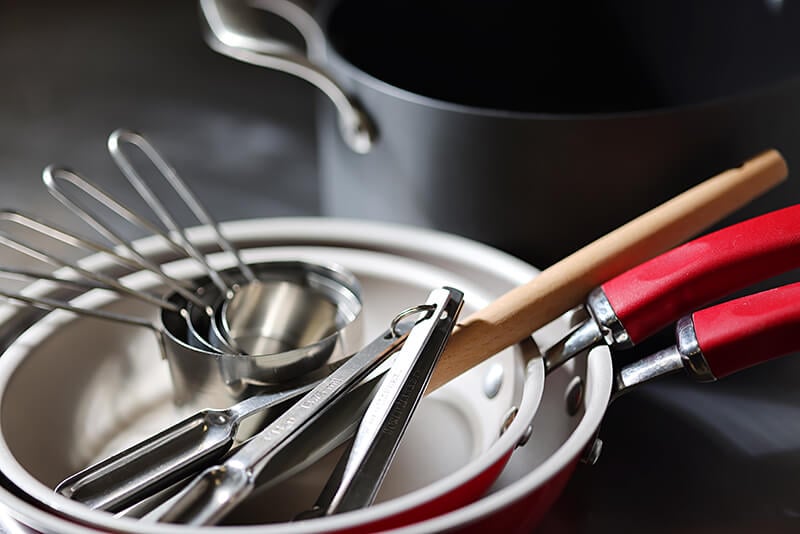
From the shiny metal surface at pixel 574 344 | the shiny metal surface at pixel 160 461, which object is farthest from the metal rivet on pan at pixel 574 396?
the shiny metal surface at pixel 160 461

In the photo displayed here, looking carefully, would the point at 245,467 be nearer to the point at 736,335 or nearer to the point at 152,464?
the point at 152,464

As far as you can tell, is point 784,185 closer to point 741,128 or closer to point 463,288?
point 741,128

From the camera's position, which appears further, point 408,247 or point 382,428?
point 408,247

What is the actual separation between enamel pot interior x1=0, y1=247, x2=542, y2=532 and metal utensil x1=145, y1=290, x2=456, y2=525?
56 mm

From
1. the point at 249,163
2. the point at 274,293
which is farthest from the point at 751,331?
the point at 249,163

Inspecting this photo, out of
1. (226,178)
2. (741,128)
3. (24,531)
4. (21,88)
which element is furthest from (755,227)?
(21,88)

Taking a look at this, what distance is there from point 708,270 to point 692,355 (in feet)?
0.14

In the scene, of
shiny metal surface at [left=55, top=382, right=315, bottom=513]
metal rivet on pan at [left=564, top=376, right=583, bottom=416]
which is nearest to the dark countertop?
metal rivet on pan at [left=564, top=376, right=583, bottom=416]

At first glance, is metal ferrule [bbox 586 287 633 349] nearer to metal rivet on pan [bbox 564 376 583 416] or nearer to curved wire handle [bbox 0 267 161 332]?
metal rivet on pan [bbox 564 376 583 416]

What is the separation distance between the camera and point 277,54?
50cm

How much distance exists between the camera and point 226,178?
69 cm

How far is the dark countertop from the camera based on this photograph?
0.41 metres

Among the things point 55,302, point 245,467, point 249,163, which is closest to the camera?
point 245,467

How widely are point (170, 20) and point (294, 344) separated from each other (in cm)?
62
